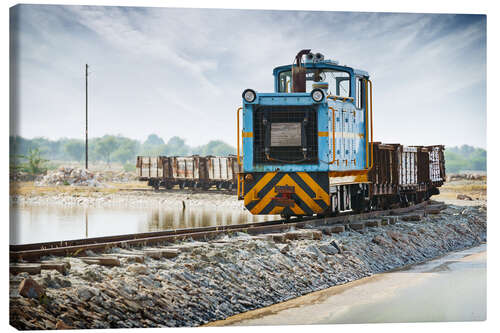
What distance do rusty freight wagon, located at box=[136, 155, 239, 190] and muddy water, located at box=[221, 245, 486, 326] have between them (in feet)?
89.6

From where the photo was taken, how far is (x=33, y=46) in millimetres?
9023

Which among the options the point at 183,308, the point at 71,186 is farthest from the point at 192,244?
the point at 71,186

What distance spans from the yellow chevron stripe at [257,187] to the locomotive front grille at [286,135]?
1.00 ft

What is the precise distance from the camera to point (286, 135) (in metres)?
12.7

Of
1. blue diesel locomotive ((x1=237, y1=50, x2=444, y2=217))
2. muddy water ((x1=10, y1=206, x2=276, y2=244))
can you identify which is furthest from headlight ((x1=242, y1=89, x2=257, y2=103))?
muddy water ((x1=10, y1=206, x2=276, y2=244))

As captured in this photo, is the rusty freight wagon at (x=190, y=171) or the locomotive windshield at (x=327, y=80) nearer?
the locomotive windshield at (x=327, y=80)

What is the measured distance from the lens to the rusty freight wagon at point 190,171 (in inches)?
1528

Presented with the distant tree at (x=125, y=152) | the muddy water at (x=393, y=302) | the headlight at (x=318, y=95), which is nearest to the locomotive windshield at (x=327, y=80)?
the headlight at (x=318, y=95)

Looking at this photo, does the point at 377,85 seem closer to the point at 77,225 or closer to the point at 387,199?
the point at 387,199

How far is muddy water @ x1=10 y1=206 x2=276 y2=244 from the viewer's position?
58.9 ft

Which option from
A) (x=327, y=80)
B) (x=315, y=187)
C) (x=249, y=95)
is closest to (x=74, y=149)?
(x=327, y=80)

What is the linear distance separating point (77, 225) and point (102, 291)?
13886mm

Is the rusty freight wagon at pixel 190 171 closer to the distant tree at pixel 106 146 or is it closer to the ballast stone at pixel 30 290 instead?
the ballast stone at pixel 30 290

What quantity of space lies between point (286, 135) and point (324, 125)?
0.83 m
